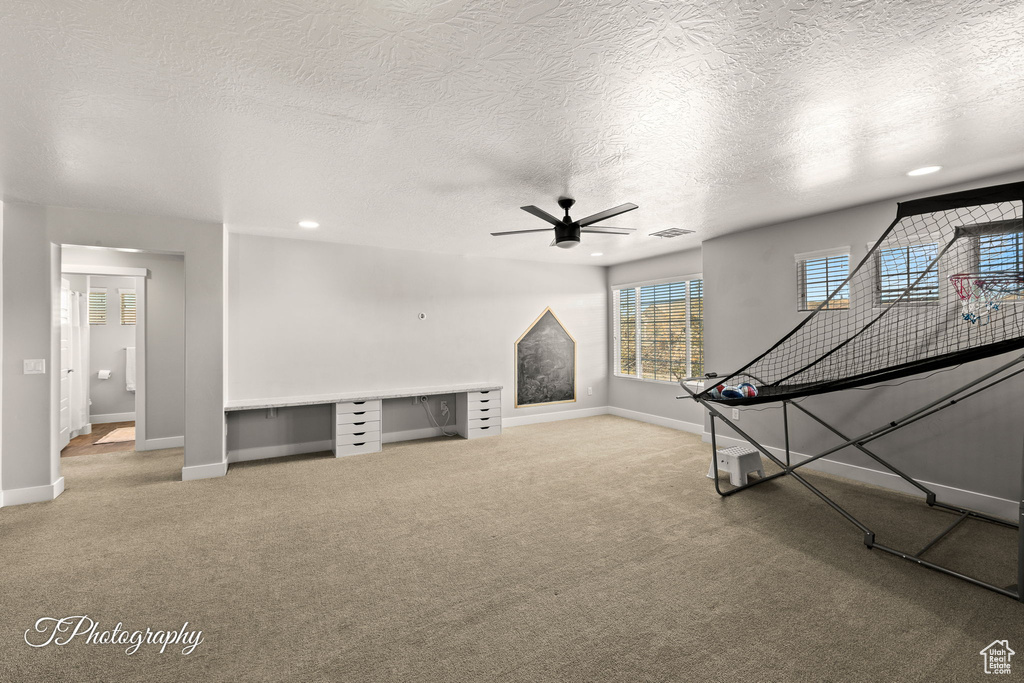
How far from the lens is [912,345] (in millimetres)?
3561

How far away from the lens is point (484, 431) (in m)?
5.83

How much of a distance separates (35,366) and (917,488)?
7246mm

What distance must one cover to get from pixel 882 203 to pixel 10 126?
19.4 feet

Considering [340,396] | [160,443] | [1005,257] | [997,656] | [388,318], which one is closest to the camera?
[997,656]

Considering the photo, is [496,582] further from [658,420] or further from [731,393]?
[658,420]

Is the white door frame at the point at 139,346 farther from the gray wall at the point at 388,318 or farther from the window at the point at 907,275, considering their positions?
the window at the point at 907,275

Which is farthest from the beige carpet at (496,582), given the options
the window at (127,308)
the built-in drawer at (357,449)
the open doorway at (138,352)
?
the window at (127,308)

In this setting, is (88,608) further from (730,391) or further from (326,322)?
(730,391)

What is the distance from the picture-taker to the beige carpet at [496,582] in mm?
1832

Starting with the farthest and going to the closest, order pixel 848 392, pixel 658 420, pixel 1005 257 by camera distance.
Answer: pixel 658 420
pixel 848 392
pixel 1005 257

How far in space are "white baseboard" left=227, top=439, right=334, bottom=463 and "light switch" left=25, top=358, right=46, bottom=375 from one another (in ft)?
5.48

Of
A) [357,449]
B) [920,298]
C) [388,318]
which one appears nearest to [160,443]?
[357,449]

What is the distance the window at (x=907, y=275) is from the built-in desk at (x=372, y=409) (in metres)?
4.04

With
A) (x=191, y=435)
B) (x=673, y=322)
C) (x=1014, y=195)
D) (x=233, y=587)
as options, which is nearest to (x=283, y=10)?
(x=233, y=587)
